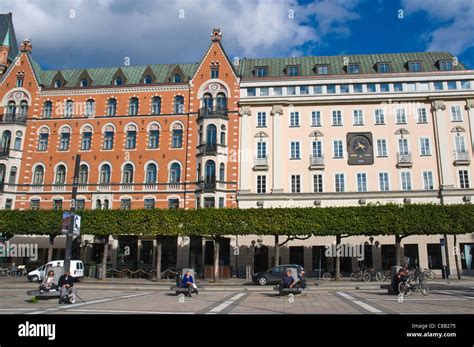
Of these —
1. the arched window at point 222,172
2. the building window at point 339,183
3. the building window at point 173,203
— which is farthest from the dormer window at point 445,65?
the building window at point 173,203

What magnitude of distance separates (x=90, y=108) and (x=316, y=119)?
27.3 metres

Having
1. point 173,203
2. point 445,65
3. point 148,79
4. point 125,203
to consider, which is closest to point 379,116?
point 445,65

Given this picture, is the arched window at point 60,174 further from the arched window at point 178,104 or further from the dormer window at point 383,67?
the dormer window at point 383,67

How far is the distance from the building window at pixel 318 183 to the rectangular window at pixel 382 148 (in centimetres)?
687

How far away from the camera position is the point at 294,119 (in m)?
44.1

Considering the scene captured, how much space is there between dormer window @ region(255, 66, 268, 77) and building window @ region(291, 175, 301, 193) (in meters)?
13.6

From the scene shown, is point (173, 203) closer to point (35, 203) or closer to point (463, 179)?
point (35, 203)

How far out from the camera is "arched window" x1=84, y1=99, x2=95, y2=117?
152 feet

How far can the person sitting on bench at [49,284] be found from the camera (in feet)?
62.6

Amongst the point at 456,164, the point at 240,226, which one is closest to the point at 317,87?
the point at 456,164

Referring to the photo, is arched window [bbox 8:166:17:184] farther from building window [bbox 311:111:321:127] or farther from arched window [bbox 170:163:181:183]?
building window [bbox 311:111:321:127]

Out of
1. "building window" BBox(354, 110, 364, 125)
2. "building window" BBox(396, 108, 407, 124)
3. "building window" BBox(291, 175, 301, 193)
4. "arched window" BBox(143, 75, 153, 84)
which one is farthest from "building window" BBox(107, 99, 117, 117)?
"building window" BBox(396, 108, 407, 124)

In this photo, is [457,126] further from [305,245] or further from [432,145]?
[305,245]
